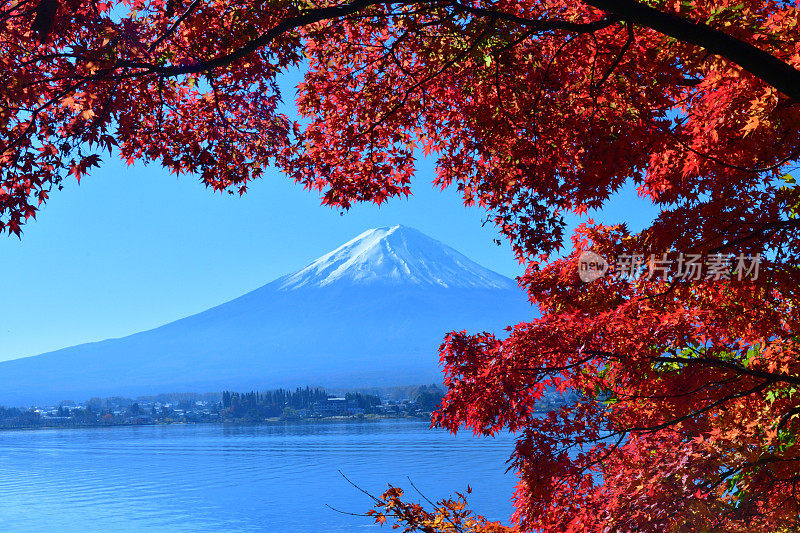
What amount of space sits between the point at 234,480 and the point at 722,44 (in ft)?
231

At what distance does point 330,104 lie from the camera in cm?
621

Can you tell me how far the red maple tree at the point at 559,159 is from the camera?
452cm

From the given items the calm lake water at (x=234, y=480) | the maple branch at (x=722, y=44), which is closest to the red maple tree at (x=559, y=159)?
the maple branch at (x=722, y=44)

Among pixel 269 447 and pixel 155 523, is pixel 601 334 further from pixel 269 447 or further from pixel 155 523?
pixel 269 447

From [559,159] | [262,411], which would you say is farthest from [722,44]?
[262,411]

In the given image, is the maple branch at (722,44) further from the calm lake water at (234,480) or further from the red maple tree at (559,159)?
the calm lake water at (234,480)

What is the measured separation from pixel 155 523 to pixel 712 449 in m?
49.8

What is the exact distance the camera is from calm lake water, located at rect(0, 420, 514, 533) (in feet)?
170

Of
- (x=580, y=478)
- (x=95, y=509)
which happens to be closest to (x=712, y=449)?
(x=580, y=478)

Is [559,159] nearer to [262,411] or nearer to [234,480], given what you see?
[234,480]

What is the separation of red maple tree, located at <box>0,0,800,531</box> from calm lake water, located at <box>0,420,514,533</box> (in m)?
25.2

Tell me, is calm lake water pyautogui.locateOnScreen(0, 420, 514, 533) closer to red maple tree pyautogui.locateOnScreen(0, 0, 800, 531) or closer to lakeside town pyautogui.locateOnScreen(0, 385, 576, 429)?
red maple tree pyautogui.locateOnScreen(0, 0, 800, 531)

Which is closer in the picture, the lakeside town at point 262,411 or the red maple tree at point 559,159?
the red maple tree at point 559,159

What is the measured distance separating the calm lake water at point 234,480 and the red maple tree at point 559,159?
82.5 feet
